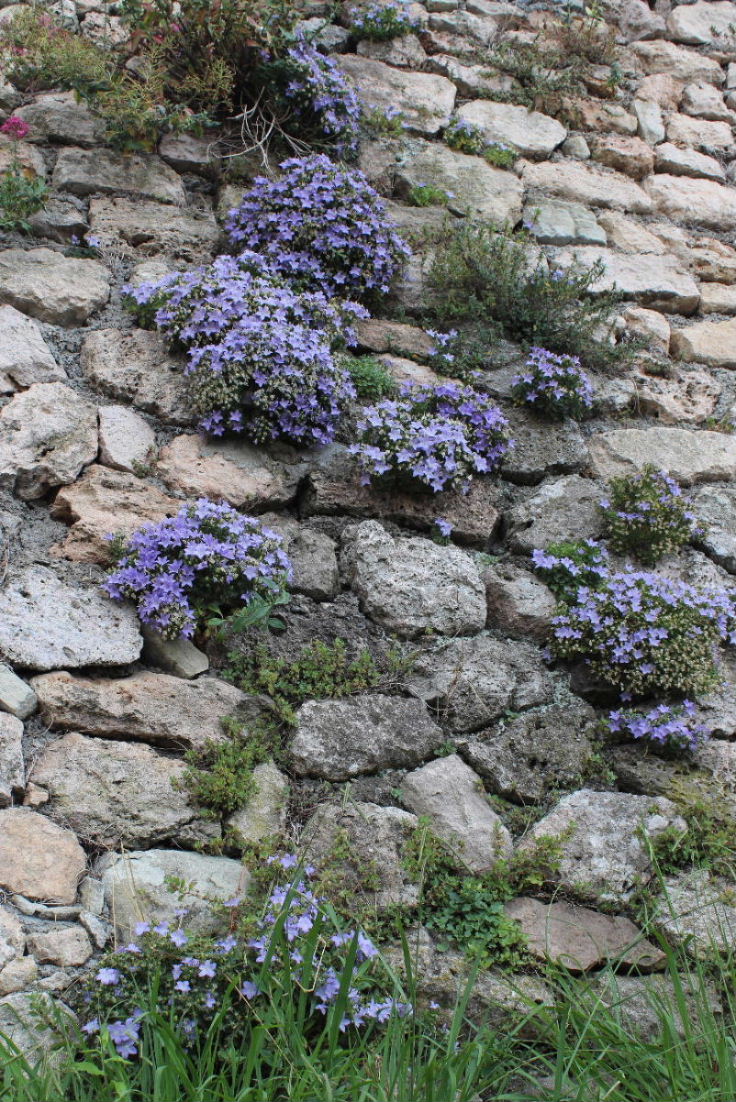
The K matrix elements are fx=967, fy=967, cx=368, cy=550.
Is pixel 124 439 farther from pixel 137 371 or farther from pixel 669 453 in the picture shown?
pixel 669 453

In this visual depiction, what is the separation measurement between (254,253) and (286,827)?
7.28ft

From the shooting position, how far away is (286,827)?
8.66 ft

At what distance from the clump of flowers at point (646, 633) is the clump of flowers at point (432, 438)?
25.0 inches

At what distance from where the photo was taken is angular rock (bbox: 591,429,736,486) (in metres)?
3.74

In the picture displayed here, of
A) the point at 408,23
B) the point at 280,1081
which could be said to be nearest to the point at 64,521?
the point at 280,1081

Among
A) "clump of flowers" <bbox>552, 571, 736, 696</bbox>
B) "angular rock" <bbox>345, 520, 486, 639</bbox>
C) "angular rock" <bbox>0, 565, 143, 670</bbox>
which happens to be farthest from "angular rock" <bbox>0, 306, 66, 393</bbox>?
"clump of flowers" <bbox>552, 571, 736, 696</bbox>

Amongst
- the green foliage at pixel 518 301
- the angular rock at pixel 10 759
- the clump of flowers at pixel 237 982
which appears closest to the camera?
the clump of flowers at pixel 237 982

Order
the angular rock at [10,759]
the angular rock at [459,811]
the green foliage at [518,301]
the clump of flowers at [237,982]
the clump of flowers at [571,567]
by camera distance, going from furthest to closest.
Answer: the green foliage at [518,301] → the clump of flowers at [571,567] → the angular rock at [459,811] → the angular rock at [10,759] → the clump of flowers at [237,982]

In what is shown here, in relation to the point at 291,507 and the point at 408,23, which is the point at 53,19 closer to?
the point at 408,23

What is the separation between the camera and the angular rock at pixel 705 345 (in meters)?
4.25

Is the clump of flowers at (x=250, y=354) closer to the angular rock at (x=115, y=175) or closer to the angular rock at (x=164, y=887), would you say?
the angular rock at (x=115, y=175)

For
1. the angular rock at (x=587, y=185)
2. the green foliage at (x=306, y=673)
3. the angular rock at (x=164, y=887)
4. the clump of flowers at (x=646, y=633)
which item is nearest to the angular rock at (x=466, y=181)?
the angular rock at (x=587, y=185)

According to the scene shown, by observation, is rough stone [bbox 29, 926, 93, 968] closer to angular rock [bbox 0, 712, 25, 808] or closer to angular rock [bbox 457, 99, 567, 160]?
angular rock [bbox 0, 712, 25, 808]

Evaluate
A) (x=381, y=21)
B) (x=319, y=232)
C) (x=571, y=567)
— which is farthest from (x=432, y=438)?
(x=381, y=21)
